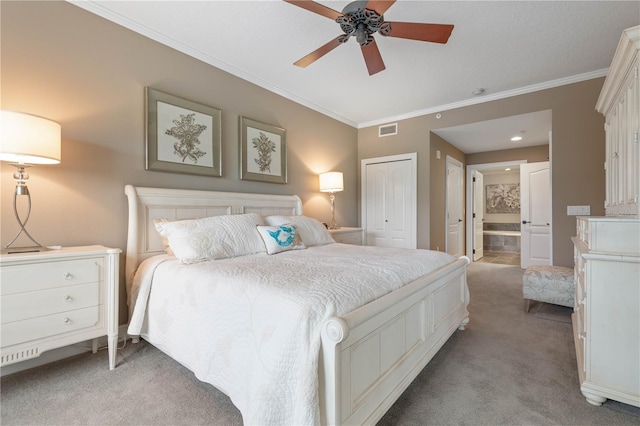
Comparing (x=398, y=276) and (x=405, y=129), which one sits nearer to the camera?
(x=398, y=276)

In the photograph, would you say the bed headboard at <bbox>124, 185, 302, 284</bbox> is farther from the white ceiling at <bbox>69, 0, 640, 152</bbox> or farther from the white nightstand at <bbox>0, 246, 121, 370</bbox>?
the white ceiling at <bbox>69, 0, 640, 152</bbox>

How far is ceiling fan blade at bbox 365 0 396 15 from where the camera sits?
68.5 inches

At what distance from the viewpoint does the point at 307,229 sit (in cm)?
305

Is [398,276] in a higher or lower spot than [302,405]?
higher

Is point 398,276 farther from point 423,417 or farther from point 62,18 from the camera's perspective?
point 62,18

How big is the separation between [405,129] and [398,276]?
143 inches

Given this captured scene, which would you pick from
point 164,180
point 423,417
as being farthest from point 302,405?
point 164,180

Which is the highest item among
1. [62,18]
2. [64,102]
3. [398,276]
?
[62,18]

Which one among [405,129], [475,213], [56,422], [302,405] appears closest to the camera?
[302,405]

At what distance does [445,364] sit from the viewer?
202 centimetres

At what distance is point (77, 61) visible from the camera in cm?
215

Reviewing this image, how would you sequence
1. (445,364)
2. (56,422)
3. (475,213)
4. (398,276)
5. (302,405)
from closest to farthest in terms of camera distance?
(302,405), (56,422), (398,276), (445,364), (475,213)

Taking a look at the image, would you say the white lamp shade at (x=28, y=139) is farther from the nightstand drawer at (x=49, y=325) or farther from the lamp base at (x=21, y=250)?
the nightstand drawer at (x=49, y=325)

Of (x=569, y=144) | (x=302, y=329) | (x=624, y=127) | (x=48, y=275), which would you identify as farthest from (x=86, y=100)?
(x=569, y=144)
